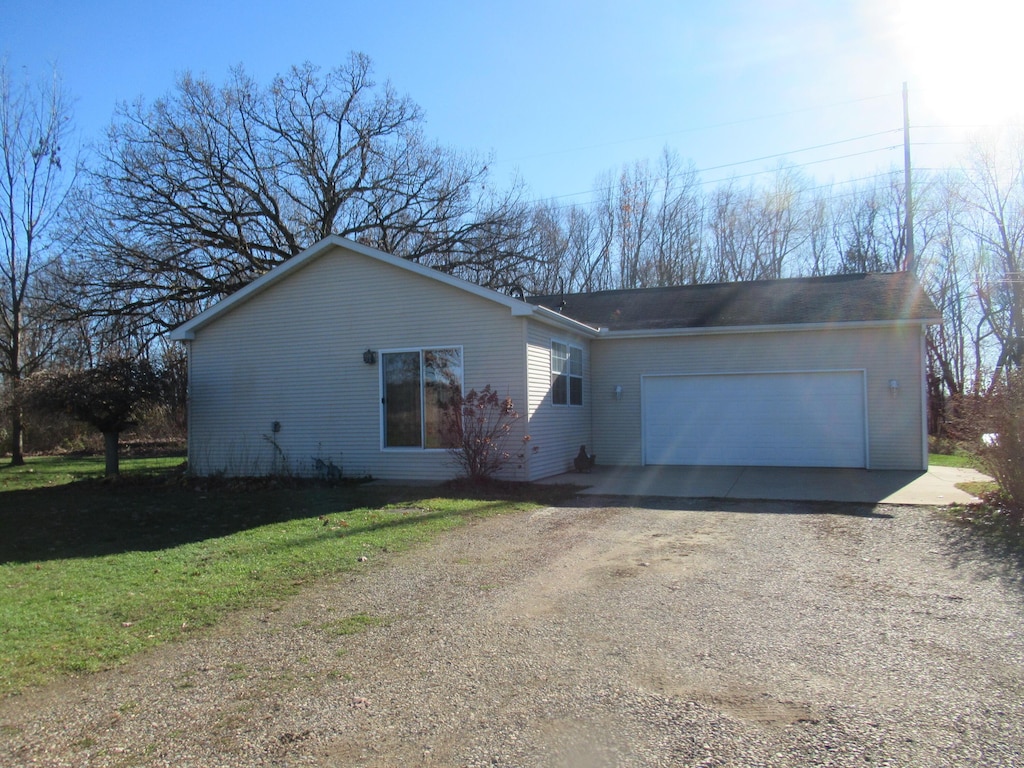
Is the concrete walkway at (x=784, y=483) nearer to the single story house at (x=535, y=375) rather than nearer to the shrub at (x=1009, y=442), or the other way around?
the single story house at (x=535, y=375)

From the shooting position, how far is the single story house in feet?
42.9

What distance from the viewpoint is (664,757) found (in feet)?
10.1

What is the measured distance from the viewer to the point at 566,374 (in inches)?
576

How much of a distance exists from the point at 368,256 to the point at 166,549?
737 cm

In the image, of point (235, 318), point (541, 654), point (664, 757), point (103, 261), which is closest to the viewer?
point (664, 757)

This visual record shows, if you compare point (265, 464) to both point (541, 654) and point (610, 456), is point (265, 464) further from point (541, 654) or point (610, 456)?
Answer: point (541, 654)

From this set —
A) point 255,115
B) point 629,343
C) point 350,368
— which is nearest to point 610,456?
point 629,343

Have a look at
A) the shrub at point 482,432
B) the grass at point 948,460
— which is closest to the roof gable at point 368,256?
the shrub at point 482,432

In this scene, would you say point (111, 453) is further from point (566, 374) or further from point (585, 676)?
point (585, 676)

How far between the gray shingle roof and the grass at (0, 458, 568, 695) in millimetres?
6212

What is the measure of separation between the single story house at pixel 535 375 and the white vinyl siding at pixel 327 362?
0.09ft

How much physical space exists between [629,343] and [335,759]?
13438 mm

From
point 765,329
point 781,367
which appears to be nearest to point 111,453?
point 765,329

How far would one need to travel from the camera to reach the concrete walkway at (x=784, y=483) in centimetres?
1064
